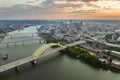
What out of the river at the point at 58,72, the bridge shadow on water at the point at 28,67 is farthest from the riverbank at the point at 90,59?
the bridge shadow on water at the point at 28,67

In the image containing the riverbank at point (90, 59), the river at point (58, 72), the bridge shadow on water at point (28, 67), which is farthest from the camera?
the riverbank at point (90, 59)

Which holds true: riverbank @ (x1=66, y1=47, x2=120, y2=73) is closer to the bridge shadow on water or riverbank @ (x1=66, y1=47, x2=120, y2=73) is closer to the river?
the river

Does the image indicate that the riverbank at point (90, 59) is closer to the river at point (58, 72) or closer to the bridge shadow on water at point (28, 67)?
the river at point (58, 72)

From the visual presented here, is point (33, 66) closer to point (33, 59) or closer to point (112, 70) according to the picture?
point (33, 59)

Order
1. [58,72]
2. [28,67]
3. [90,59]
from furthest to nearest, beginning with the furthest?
1. [90,59]
2. [28,67]
3. [58,72]

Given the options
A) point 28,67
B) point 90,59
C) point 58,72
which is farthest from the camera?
point 90,59

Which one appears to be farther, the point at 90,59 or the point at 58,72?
the point at 90,59

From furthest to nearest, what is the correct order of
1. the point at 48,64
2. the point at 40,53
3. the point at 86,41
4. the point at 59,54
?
the point at 86,41, the point at 59,54, the point at 40,53, the point at 48,64

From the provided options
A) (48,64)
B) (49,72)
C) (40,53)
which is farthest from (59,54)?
(49,72)

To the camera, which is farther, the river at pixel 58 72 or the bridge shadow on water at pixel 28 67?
Answer: the bridge shadow on water at pixel 28 67

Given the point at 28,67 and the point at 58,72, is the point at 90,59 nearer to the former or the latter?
the point at 58,72

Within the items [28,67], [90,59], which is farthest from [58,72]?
[90,59]
